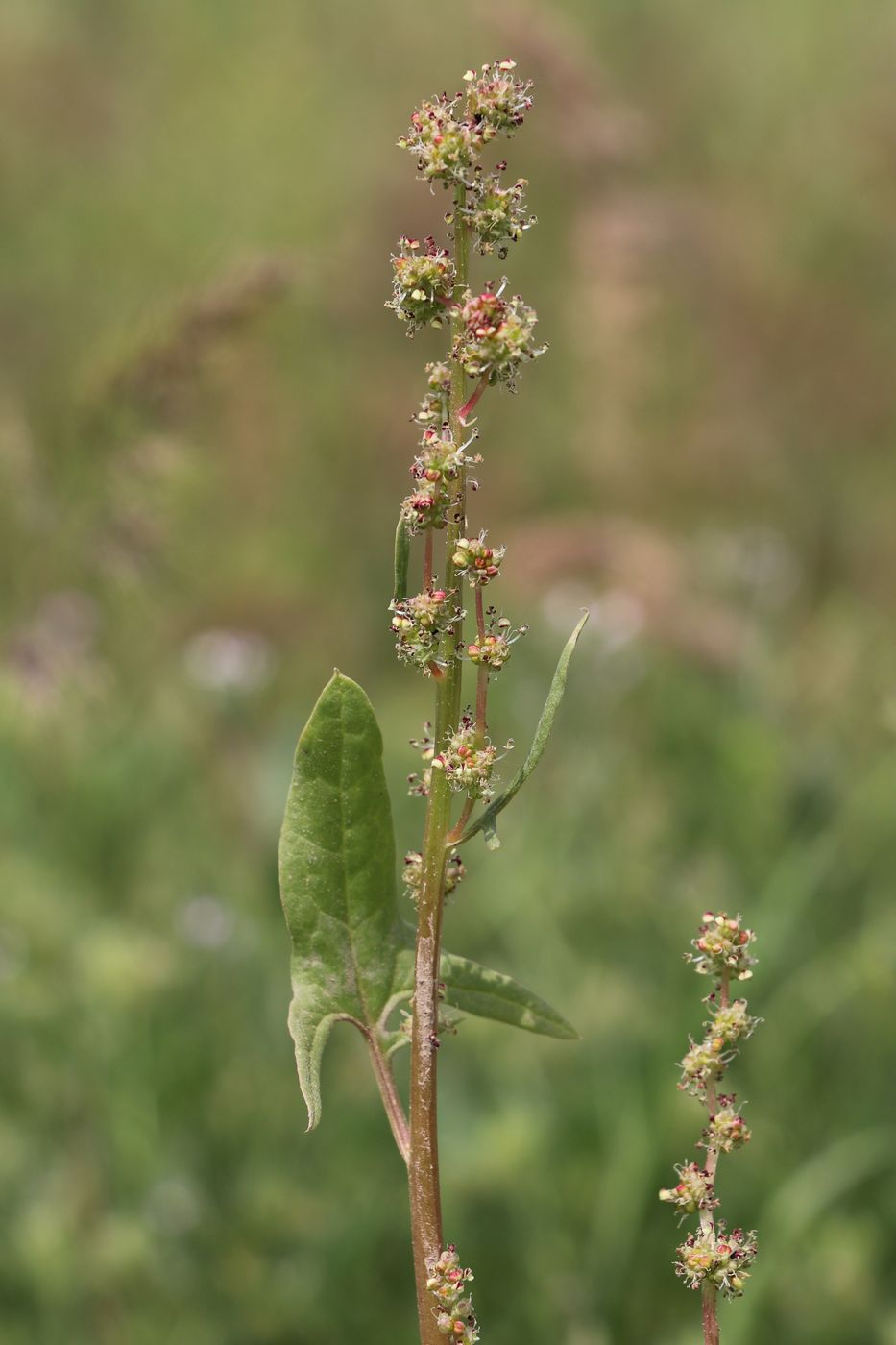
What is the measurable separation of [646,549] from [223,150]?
4.34m

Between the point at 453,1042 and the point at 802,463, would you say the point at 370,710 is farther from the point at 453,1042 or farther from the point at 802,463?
the point at 802,463

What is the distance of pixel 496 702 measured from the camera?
480 centimetres

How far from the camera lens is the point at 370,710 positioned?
1.01 m

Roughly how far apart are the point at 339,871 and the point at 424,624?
0.22 m

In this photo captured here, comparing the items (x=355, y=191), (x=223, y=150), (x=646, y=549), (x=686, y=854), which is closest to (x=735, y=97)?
(x=355, y=191)

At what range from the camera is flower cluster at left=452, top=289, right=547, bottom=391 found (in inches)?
34.1

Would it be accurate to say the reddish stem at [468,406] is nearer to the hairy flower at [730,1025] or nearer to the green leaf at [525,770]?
the green leaf at [525,770]

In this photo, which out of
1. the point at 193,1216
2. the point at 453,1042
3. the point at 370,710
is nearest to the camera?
the point at 370,710

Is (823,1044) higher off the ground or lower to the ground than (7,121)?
lower

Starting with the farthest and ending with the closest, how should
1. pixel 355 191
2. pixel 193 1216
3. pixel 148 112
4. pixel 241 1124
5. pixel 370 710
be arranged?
pixel 148 112 → pixel 355 191 → pixel 241 1124 → pixel 193 1216 → pixel 370 710

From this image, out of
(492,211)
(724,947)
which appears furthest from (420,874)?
(492,211)

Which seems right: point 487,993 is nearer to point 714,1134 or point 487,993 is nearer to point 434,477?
point 714,1134

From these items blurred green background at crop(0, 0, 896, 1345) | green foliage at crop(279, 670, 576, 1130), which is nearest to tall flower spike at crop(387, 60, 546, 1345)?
green foliage at crop(279, 670, 576, 1130)

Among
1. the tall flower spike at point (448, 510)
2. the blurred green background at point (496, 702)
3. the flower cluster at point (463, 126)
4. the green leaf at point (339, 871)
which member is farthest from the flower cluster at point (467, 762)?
the blurred green background at point (496, 702)
